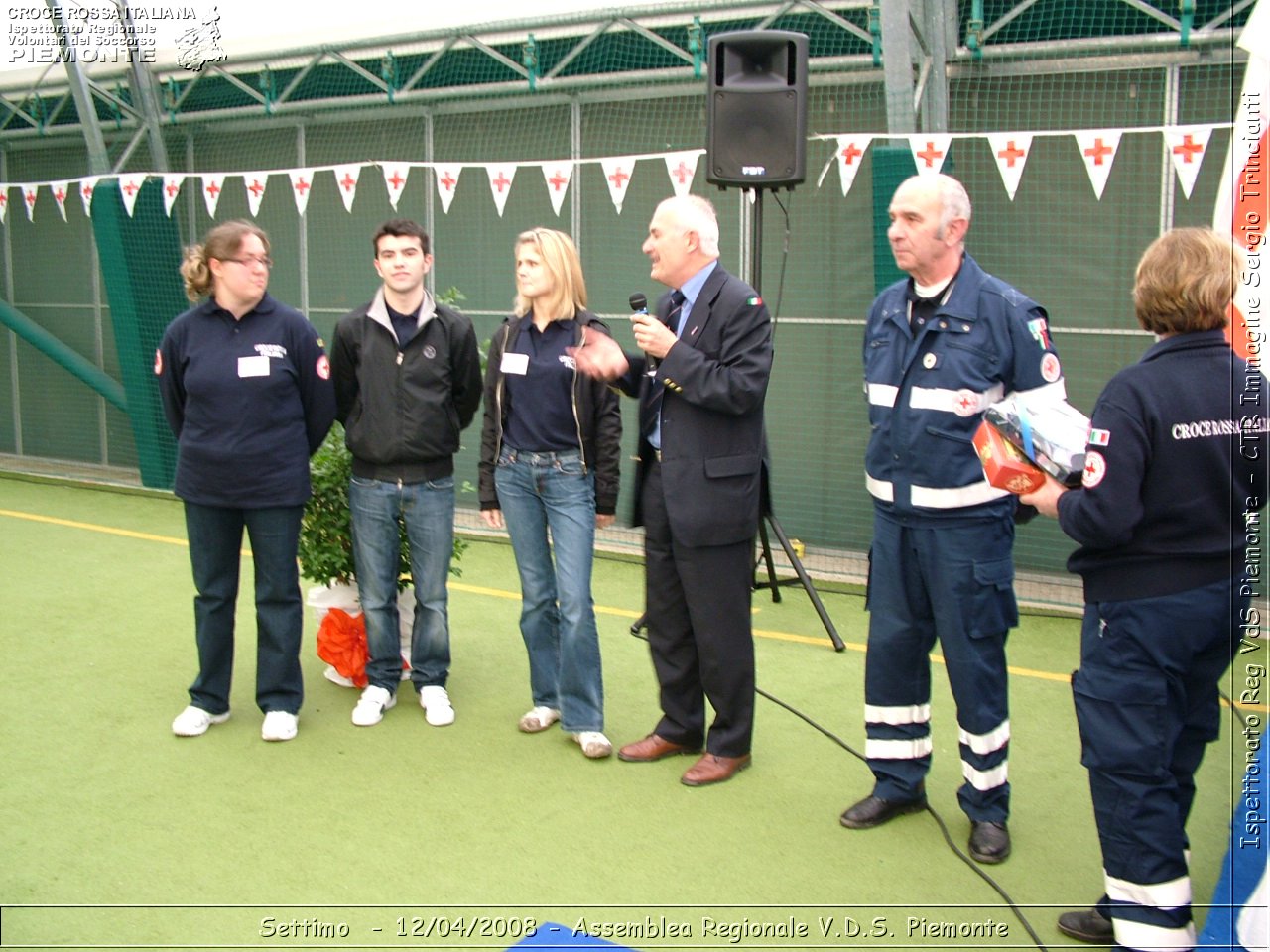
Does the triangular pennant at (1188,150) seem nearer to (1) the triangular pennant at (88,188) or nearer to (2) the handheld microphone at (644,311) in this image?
(2) the handheld microphone at (644,311)

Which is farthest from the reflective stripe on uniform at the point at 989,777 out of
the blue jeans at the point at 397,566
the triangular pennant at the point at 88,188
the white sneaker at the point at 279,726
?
the triangular pennant at the point at 88,188

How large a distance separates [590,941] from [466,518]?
611 cm

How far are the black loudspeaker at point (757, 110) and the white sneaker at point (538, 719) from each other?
7.81 ft

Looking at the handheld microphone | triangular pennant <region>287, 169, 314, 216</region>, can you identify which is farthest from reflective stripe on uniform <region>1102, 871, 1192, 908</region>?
triangular pennant <region>287, 169, 314, 216</region>

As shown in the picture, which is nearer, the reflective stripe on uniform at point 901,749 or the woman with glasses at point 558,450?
the reflective stripe on uniform at point 901,749

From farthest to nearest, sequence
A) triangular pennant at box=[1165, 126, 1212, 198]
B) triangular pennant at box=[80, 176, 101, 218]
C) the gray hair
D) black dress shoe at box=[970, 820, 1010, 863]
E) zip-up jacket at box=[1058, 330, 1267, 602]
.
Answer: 1. triangular pennant at box=[80, 176, 101, 218]
2. triangular pennant at box=[1165, 126, 1212, 198]
3. the gray hair
4. black dress shoe at box=[970, 820, 1010, 863]
5. zip-up jacket at box=[1058, 330, 1267, 602]

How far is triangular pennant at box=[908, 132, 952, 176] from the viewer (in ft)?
20.7

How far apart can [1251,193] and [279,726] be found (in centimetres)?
375

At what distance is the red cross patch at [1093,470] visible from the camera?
2.83 meters

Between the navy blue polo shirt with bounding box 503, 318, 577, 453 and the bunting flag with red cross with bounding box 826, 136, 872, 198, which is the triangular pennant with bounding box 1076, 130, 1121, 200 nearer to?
the bunting flag with red cross with bounding box 826, 136, 872, 198

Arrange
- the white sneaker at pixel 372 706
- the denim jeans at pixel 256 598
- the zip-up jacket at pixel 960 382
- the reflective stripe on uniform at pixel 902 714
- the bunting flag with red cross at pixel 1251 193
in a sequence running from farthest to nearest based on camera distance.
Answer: the white sneaker at pixel 372 706 < the denim jeans at pixel 256 598 < the reflective stripe on uniform at pixel 902 714 < the zip-up jacket at pixel 960 382 < the bunting flag with red cross at pixel 1251 193

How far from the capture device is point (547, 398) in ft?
14.2

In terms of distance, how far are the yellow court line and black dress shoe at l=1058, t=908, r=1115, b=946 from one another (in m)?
1.70

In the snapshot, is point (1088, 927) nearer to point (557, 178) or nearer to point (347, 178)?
point (557, 178)
